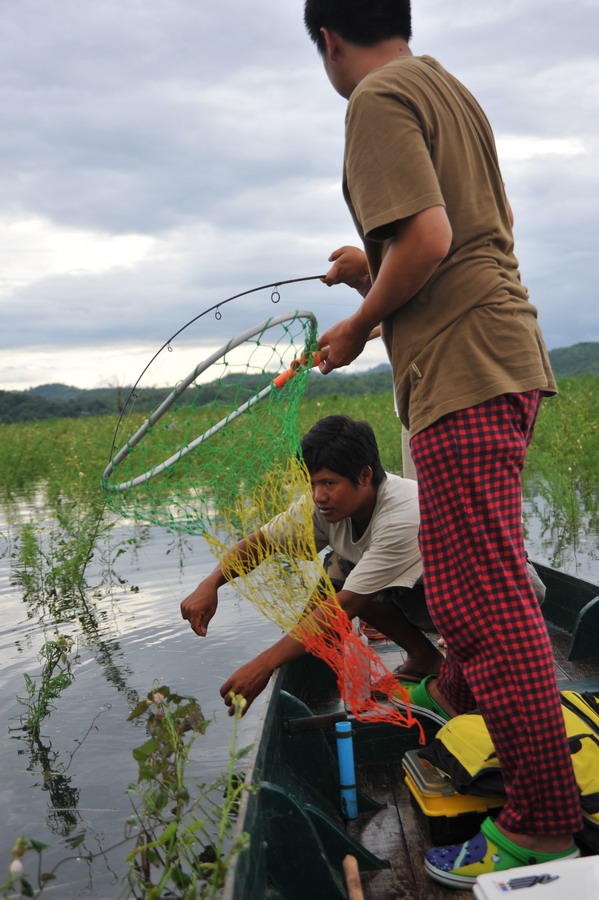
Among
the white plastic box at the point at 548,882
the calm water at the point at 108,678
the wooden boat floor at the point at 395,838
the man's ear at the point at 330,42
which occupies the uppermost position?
the man's ear at the point at 330,42

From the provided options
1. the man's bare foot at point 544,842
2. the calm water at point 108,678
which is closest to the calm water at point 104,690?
the calm water at point 108,678

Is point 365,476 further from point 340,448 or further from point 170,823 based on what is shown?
point 170,823

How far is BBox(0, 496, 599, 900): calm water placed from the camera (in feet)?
9.26

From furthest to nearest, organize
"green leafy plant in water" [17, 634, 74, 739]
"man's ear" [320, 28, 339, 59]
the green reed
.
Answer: "green leafy plant in water" [17, 634, 74, 739] → "man's ear" [320, 28, 339, 59] → the green reed

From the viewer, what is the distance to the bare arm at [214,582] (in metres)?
2.68

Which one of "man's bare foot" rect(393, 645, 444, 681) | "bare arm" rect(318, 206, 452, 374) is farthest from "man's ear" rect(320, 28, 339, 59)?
"man's bare foot" rect(393, 645, 444, 681)

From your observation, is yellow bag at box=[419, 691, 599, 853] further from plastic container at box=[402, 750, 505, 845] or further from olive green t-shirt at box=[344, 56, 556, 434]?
olive green t-shirt at box=[344, 56, 556, 434]

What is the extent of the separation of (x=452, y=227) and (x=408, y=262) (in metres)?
0.18

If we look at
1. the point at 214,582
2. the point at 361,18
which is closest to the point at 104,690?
the point at 214,582

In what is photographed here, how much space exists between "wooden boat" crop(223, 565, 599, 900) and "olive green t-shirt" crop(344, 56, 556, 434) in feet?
2.61

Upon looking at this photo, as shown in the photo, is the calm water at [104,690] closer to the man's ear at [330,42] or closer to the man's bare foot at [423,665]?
the man's bare foot at [423,665]

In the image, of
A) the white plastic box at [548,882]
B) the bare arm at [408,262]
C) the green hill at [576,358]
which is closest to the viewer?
the white plastic box at [548,882]

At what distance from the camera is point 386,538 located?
2.66 m

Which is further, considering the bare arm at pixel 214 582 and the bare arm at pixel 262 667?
the bare arm at pixel 214 582
